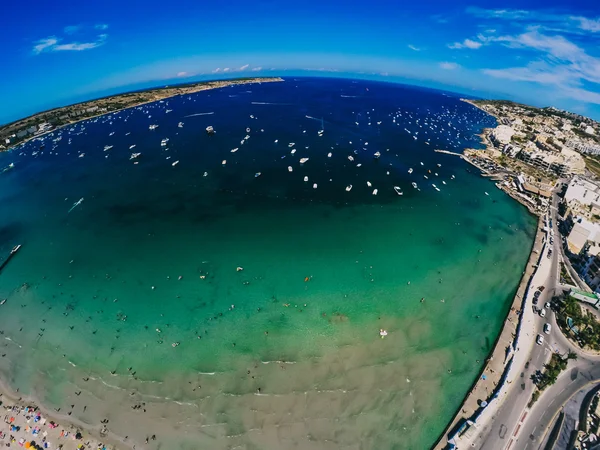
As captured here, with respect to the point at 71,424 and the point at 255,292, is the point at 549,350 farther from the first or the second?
the point at 71,424

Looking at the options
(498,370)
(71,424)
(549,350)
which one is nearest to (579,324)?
(549,350)

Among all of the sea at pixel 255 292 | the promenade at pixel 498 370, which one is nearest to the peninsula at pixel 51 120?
the sea at pixel 255 292

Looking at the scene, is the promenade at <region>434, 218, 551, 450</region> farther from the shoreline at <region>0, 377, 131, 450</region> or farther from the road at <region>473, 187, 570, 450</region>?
the shoreline at <region>0, 377, 131, 450</region>

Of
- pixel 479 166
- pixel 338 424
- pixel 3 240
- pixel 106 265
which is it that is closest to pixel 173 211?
pixel 106 265

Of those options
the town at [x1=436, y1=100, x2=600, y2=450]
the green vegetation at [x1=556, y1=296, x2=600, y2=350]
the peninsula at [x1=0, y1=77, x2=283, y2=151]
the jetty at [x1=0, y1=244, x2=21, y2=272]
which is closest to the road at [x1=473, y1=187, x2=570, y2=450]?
the town at [x1=436, y1=100, x2=600, y2=450]

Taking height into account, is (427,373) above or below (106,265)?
below

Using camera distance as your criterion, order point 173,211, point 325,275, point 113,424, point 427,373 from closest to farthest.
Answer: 1. point 113,424
2. point 427,373
3. point 325,275
4. point 173,211

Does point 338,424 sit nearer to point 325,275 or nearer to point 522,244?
point 325,275
